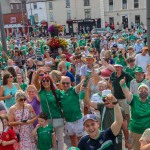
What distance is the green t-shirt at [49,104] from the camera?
5.17m

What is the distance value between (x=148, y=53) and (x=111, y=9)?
40.7 m

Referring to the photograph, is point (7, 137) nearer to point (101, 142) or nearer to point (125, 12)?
point (101, 142)

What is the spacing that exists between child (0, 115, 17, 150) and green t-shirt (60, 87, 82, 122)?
982mm

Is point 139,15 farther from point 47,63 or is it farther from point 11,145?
point 11,145

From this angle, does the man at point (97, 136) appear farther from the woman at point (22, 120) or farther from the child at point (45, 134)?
the woman at point (22, 120)

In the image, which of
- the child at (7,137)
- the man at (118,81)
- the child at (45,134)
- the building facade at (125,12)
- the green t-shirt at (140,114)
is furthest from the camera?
the building facade at (125,12)

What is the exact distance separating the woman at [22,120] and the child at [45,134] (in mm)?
225

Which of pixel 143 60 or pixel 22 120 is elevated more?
pixel 143 60

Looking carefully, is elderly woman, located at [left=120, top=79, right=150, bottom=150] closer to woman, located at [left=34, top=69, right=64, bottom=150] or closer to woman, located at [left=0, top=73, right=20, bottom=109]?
woman, located at [left=34, top=69, right=64, bottom=150]

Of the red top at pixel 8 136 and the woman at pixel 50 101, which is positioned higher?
the woman at pixel 50 101

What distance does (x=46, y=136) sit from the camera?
4.95 m

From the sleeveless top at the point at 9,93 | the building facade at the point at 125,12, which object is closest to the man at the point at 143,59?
the sleeveless top at the point at 9,93

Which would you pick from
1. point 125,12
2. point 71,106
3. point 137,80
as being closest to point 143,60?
point 137,80

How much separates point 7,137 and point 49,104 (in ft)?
2.98
